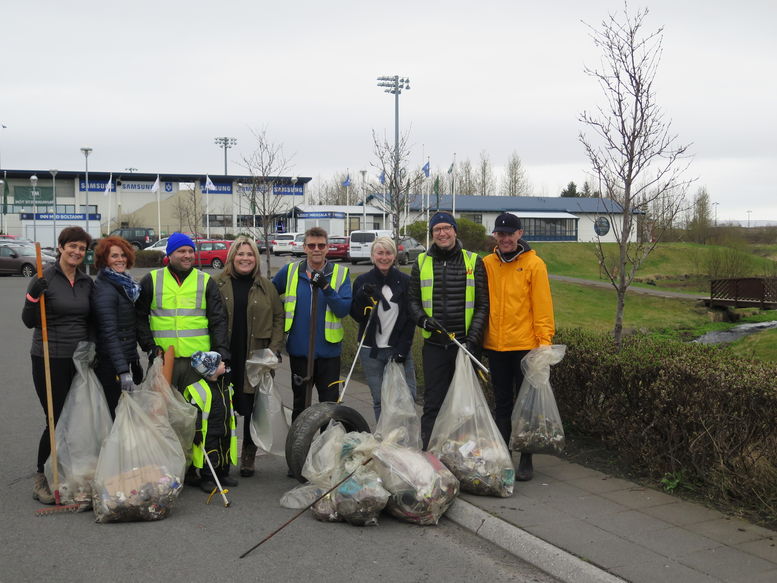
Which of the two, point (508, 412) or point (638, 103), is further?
point (638, 103)

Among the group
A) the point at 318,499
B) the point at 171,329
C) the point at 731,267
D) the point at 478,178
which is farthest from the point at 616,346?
the point at 478,178

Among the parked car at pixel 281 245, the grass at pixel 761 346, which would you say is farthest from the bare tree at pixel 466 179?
the grass at pixel 761 346

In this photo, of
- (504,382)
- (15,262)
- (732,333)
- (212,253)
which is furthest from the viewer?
(212,253)

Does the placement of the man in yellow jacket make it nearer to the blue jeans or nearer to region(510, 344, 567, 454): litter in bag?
region(510, 344, 567, 454): litter in bag

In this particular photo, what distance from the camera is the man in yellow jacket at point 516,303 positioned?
18.6 ft

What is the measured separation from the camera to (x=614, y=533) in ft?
15.1

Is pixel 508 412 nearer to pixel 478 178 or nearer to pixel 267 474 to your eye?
pixel 267 474

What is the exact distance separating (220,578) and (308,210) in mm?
63719

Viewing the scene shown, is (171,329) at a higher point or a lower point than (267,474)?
higher

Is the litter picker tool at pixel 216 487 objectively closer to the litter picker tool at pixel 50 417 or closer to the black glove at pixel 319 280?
the litter picker tool at pixel 50 417

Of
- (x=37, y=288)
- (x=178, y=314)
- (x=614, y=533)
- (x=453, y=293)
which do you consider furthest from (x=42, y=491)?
(x=614, y=533)

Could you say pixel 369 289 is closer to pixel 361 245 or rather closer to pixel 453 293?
pixel 453 293

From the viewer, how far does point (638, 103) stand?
289 inches

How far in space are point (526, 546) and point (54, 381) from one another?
134 inches
